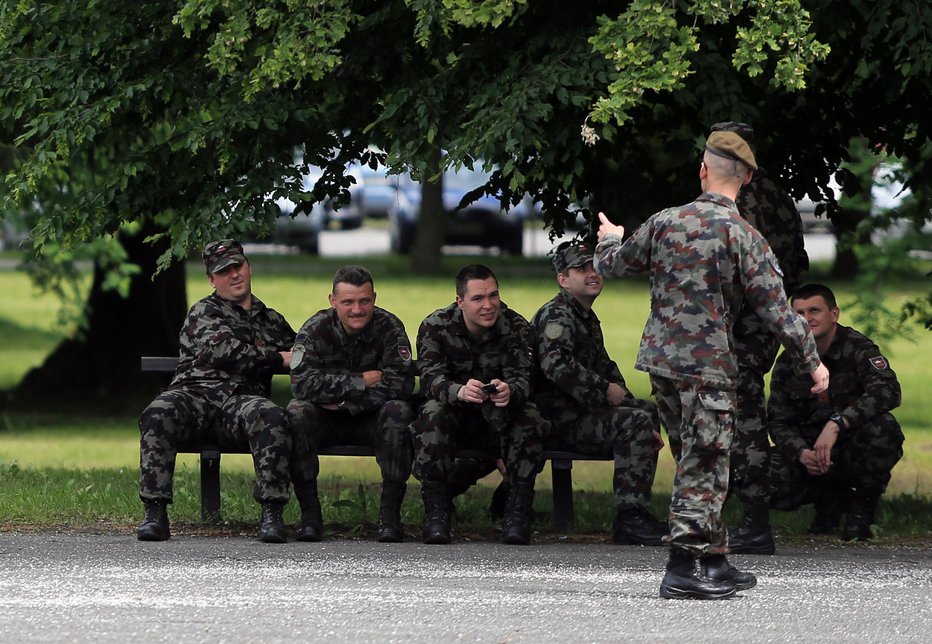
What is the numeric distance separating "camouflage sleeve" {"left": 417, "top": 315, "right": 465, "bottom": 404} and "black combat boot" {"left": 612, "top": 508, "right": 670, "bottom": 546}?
41.4 inches

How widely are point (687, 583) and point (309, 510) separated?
7.87 feet

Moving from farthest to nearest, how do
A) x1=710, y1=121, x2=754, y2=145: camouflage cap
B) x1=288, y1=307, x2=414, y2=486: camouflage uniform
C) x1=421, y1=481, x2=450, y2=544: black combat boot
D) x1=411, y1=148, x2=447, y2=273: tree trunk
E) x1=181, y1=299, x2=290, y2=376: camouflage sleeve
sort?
1. x1=411, y1=148, x2=447, y2=273: tree trunk
2. x1=181, y1=299, x2=290, y2=376: camouflage sleeve
3. x1=288, y1=307, x2=414, y2=486: camouflage uniform
4. x1=421, y1=481, x2=450, y2=544: black combat boot
5. x1=710, y1=121, x2=754, y2=145: camouflage cap

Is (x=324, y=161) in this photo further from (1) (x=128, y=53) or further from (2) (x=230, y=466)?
(2) (x=230, y=466)

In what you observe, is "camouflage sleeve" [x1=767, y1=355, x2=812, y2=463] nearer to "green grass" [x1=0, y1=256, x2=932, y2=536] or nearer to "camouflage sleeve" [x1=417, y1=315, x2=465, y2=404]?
"green grass" [x1=0, y1=256, x2=932, y2=536]

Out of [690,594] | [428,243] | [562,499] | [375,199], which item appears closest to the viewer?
[690,594]

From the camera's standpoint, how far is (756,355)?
7.95m

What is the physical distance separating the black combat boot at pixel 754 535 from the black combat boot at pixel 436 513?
4.53 feet

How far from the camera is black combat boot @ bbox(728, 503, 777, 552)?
7.97 m

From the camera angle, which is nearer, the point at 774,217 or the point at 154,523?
the point at 774,217

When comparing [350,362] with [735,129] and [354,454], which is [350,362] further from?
[735,129]

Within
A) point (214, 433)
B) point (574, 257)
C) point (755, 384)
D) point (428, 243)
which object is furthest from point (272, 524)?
point (428, 243)

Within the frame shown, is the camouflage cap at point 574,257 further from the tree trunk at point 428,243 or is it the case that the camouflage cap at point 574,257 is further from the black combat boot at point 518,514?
the tree trunk at point 428,243

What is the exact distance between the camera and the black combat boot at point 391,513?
27.0ft

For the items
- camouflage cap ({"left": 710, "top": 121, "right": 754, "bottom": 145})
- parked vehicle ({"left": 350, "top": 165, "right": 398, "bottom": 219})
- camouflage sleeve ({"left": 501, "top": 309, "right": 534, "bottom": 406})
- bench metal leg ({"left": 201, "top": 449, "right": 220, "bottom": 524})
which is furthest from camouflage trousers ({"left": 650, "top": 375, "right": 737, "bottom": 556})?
parked vehicle ({"left": 350, "top": 165, "right": 398, "bottom": 219})
